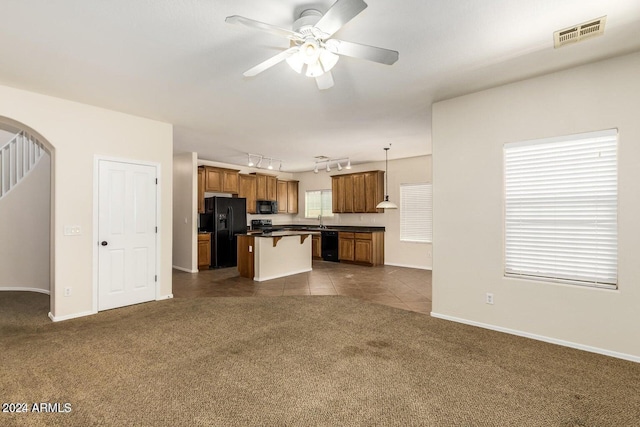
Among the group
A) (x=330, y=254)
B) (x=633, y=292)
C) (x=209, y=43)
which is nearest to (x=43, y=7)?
(x=209, y=43)

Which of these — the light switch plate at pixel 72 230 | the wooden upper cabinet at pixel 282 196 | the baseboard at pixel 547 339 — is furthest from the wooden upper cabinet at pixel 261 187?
the baseboard at pixel 547 339

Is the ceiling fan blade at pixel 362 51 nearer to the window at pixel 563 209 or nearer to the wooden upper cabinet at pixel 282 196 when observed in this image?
the window at pixel 563 209

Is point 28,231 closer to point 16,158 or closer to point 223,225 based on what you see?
point 16,158

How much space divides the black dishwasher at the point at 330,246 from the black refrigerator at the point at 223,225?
7.75 ft

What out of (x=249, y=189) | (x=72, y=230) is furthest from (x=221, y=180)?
(x=72, y=230)

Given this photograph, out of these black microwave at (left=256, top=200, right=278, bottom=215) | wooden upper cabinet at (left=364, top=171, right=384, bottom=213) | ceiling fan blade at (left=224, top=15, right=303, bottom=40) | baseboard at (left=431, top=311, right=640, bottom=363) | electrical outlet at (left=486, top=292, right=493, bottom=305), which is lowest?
baseboard at (left=431, top=311, right=640, bottom=363)

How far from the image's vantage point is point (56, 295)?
12.5 ft

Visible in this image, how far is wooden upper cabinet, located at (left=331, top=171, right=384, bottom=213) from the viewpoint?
26.8 ft

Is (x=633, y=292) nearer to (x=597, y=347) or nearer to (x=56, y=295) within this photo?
(x=597, y=347)

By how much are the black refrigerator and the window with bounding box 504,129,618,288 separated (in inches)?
236

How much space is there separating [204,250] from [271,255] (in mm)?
1922

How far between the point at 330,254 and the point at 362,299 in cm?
388

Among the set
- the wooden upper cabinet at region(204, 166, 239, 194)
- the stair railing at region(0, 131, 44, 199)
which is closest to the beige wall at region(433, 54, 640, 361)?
the wooden upper cabinet at region(204, 166, 239, 194)

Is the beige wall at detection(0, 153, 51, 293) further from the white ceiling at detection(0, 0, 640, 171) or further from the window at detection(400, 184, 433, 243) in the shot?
the window at detection(400, 184, 433, 243)
